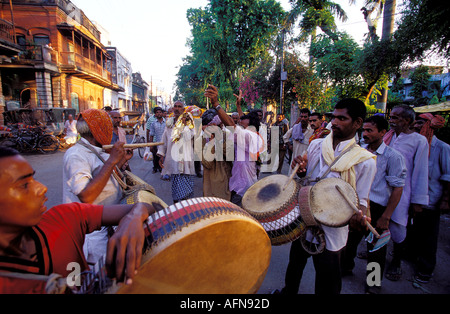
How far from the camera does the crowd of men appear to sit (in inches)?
39.4

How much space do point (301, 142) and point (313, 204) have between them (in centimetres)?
500

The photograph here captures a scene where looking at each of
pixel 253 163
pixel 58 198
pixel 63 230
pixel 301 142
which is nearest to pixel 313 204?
pixel 63 230

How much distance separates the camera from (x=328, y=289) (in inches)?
84.4

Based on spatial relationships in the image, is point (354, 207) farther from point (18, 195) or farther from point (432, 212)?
point (432, 212)

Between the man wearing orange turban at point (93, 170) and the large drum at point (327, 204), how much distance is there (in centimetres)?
154

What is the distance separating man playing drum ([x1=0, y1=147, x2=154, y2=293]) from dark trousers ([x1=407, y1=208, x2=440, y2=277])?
144 inches

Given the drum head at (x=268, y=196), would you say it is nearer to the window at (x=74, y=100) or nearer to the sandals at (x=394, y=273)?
the sandals at (x=394, y=273)

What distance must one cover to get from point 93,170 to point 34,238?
832 mm

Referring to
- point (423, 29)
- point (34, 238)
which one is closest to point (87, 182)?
point (34, 238)

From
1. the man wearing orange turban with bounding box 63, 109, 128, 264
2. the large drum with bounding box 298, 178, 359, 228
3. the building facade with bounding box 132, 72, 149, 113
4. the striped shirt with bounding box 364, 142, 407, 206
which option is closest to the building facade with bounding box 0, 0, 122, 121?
the man wearing orange turban with bounding box 63, 109, 128, 264

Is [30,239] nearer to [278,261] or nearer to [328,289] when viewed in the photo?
[328,289]

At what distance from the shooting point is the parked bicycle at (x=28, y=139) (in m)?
12.3

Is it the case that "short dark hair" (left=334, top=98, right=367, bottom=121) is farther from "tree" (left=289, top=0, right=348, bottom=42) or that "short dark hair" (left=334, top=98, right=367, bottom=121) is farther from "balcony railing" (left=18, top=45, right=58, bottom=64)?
"balcony railing" (left=18, top=45, right=58, bottom=64)

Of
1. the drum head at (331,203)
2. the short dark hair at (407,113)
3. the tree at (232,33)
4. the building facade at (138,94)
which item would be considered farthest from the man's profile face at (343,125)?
the building facade at (138,94)
